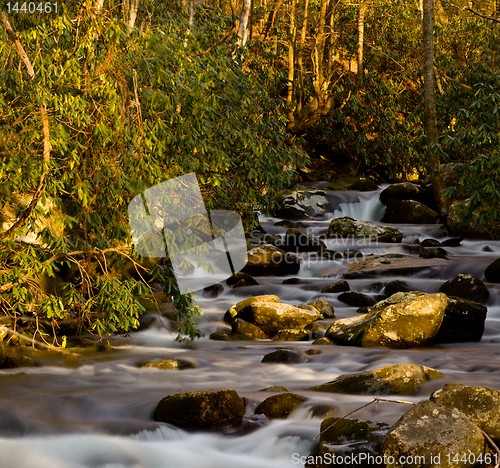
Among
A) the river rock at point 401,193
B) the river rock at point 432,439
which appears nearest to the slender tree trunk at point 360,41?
the river rock at point 401,193

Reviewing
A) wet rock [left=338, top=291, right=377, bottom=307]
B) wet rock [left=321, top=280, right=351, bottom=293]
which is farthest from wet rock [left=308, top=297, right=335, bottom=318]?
wet rock [left=321, top=280, right=351, bottom=293]

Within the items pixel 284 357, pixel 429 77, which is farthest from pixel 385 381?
pixel 429 77

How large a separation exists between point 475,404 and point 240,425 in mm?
1982

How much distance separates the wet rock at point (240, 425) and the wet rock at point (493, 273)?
25.8ft

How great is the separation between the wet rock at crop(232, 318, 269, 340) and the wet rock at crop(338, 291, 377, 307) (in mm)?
2362

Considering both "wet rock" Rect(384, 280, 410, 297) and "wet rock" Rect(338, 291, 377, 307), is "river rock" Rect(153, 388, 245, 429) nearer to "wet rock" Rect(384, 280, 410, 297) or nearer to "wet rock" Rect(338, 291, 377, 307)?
"wet rock" Rect(338, 291, 377, 307)

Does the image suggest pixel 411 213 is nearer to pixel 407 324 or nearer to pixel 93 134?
Answer: pixel 407 324

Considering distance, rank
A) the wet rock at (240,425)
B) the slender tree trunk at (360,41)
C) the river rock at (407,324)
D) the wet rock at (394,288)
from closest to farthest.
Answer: the wet rock at (240,425) → the river rock at (407,324) → the wet rock at (394,288) → the slender tree trunk at (360,41)

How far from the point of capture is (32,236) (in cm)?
768

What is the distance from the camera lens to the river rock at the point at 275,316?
8.45m

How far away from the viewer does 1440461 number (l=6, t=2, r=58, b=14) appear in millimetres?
5926

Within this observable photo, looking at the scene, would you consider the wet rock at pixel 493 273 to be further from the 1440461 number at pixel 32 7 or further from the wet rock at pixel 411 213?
the 1440461 number at pixel 32 7

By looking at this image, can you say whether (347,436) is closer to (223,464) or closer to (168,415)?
(223,464)

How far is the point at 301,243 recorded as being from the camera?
1462 centimetres
